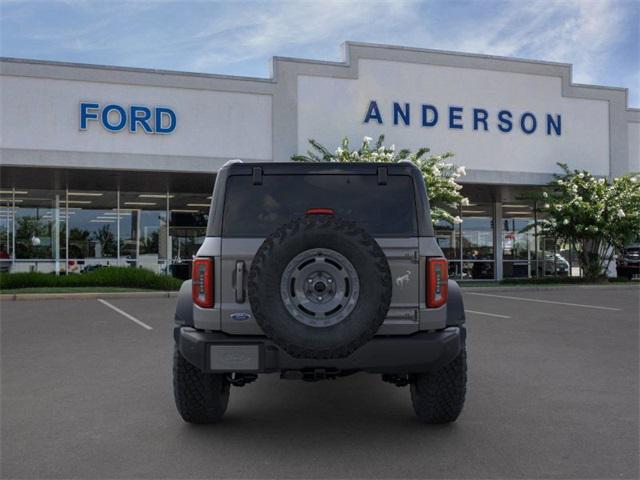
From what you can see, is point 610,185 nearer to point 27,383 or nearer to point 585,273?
point 585,273

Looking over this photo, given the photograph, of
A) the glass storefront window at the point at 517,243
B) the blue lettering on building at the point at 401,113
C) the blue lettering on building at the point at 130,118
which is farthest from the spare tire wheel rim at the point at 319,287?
the glass storefront window at the point at 517,243

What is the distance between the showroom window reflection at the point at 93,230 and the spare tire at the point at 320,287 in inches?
818

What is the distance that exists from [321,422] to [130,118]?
17563mm

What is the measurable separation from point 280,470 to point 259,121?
1887 centimetres

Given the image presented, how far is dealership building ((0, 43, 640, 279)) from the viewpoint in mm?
20312

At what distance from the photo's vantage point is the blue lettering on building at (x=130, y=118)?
2036 cm

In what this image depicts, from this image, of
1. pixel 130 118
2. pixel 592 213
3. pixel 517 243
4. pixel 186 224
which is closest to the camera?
pixel 130 118

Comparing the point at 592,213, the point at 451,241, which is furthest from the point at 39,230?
the point at 592,213

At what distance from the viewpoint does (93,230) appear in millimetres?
24453

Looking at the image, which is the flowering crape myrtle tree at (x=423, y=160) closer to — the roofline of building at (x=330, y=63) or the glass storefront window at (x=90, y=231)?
the roofline of building at (x=330, y=63)

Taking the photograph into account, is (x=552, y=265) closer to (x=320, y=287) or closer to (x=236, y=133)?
(x=236, y=133)

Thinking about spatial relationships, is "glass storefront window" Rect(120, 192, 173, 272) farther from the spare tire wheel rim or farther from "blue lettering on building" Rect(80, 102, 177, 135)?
the spare tire wheel rim

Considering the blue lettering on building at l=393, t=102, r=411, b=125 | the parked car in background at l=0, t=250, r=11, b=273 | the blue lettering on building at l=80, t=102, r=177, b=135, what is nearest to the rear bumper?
the blue lettering on building at l=80, t=102, r=177, b=135

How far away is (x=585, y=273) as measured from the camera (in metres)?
25.0
